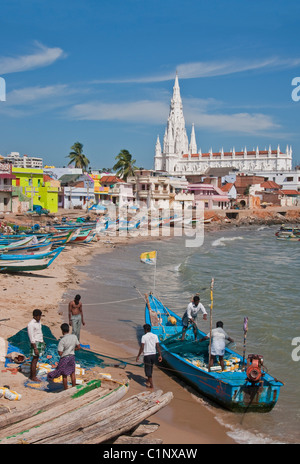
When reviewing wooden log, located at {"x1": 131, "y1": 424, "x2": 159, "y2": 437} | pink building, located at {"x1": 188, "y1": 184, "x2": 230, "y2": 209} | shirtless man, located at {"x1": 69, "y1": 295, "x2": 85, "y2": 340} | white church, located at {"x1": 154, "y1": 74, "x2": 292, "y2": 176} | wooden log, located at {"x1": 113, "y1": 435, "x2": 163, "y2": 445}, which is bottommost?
wooden log, located at {"x1": 131, "y1": 424, "x2": 159, "y2": 437}

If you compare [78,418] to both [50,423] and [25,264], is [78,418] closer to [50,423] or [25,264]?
[50,423]

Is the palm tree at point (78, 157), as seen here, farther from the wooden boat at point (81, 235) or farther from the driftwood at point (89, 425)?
the driftwood at point (89, 425)

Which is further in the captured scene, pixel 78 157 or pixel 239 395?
pixel 78 157

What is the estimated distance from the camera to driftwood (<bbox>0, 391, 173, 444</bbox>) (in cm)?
536

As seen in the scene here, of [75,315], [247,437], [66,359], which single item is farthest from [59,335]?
[247,437]

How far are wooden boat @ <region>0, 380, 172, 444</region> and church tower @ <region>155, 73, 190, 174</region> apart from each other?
12548 cm

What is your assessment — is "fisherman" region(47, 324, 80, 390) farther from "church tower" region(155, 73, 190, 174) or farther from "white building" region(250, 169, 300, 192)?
"church tower" region(155, 73, 190, 174)

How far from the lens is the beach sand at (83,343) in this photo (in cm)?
751

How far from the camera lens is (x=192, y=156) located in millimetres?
131250

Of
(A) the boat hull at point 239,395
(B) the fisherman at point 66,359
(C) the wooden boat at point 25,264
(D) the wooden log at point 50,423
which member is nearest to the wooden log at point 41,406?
(D) the wooden log at point 50,423

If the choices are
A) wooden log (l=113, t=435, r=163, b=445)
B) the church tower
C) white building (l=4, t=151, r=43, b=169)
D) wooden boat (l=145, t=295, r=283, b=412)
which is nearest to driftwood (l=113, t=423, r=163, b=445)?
wooden log (l=113, t=435, r=163, b=445)

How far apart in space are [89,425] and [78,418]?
0.17 m
